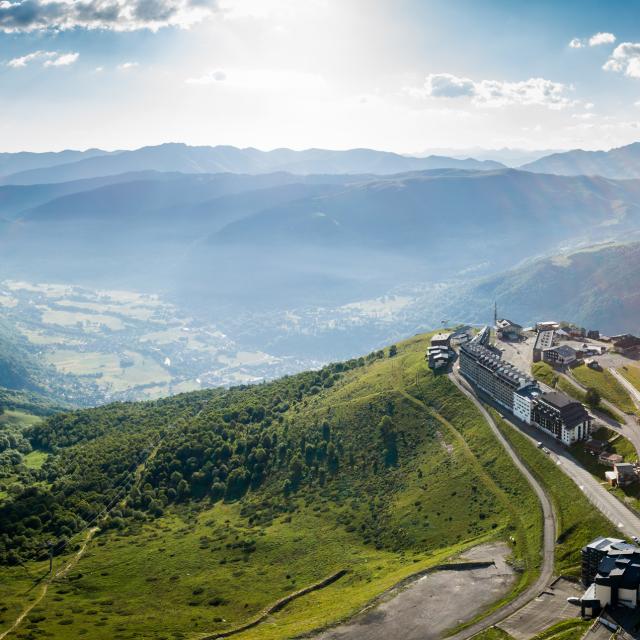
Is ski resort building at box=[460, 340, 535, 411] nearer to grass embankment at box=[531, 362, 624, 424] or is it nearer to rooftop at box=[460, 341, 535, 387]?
rooftop at box=[460, 341, 535, 387]

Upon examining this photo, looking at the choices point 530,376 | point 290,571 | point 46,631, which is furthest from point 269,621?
point 530,376

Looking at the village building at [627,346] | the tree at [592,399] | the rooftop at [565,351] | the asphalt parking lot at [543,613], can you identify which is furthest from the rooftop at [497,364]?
the asphalt parking lot at [543,613]

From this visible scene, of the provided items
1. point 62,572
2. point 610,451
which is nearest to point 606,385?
point 610,451

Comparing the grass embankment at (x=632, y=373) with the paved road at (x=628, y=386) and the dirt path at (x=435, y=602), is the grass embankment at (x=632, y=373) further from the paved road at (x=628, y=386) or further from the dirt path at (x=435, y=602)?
the dirt path at (x=435, y=602)

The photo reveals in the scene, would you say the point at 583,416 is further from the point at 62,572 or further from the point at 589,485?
the point at 62,572

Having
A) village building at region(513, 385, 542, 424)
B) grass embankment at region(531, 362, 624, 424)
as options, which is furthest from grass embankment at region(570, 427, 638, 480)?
village building at region(513, 385, 542, 424)
